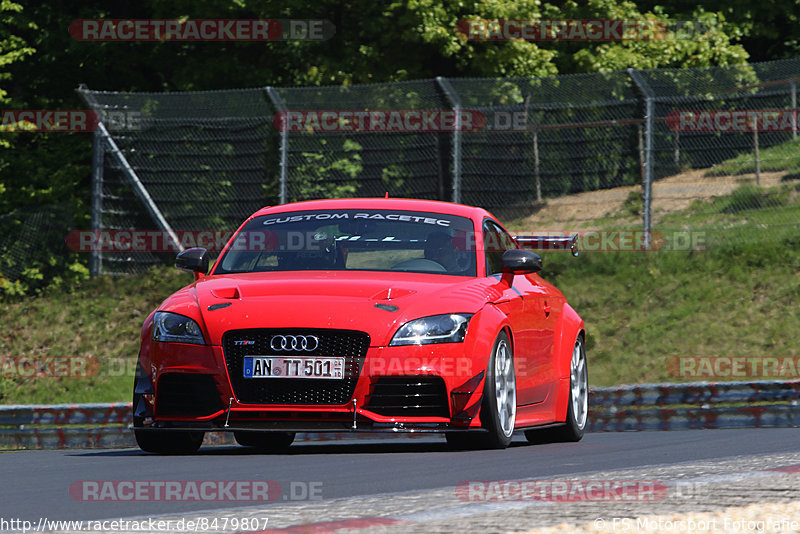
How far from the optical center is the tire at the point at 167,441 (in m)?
8.93

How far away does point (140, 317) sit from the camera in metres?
21.0

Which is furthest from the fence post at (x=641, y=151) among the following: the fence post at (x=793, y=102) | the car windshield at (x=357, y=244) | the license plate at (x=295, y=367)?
the license plate at (x=295, y=367)

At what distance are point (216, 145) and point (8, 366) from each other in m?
4.42

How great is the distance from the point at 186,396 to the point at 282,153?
12520mm

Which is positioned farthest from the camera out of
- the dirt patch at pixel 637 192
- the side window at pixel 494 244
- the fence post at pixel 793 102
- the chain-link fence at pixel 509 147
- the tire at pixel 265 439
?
the dirt patch at pixel 637 192

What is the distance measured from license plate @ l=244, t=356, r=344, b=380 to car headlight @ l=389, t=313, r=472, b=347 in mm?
347

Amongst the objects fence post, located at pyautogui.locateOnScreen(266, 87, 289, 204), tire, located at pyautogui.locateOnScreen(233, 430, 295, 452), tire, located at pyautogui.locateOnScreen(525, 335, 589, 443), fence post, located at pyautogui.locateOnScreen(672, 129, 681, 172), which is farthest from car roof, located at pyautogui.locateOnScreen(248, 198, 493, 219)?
fence post, located at pyautogui.locateOnScreen(266, 87, 289, 204)

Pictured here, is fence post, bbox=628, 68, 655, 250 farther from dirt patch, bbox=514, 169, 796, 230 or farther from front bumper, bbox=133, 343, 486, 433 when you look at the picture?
front bumper, bbox=133, 343, 486, 433

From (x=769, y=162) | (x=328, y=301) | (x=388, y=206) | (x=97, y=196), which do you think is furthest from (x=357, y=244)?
(x=97, y=196)

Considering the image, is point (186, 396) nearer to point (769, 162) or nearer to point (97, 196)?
point (769, 162)

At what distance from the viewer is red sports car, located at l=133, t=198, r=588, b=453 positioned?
8.21 meters

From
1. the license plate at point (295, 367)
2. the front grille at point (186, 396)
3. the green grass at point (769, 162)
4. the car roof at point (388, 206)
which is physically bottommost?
the front grille at point (186, 396)

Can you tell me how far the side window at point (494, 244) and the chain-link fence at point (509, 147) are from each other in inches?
358

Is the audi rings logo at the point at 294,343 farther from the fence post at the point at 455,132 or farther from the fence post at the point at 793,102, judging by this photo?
the fence post at the point at 793,102
